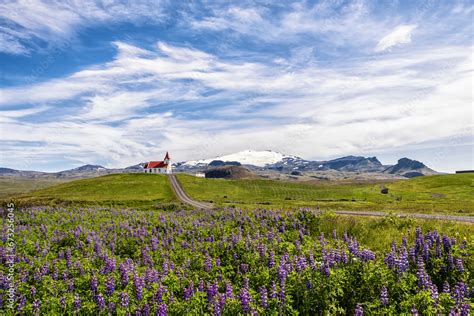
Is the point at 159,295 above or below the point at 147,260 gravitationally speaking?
above

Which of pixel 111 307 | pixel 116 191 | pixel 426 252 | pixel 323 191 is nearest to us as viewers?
pixel 111 307

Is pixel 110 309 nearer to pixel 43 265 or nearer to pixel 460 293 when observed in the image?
pixel 43 265

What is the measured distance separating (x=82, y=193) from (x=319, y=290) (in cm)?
9878

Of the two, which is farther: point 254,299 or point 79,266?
point 79,266

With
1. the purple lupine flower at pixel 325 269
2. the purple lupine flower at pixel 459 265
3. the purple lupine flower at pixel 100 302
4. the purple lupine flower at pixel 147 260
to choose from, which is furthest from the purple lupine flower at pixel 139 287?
the purple lupine flower at pixel 459 265

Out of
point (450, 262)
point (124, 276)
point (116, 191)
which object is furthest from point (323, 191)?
point (124, 276)

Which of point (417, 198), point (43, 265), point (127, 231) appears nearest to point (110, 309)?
point (43, 265)

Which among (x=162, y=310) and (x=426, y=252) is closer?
(x=162, y=310)

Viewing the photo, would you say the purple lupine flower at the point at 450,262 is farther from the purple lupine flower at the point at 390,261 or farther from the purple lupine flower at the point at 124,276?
the purple lupine flower at the point at 124,276

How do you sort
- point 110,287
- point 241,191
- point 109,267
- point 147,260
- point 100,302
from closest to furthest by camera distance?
1. point 100,302
2. point 110,287
3. point 109,267
4. point 147,260
5. point 241,191

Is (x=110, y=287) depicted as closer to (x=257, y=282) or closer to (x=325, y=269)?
(x=257, y=282)

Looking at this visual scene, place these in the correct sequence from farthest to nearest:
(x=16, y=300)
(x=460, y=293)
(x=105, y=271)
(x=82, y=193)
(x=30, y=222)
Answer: (x=82, y=193)
(x=30, y=222)
(x=105, y=271)
(x=16, y=300)
(x=460, y=293)

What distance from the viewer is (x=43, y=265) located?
12938 millimetres

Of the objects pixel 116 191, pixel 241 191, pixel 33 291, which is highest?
pixel 33 291
